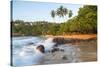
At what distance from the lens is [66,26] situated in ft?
7.69

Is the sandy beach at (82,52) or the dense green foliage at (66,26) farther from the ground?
the dense green foliage at (66,26)

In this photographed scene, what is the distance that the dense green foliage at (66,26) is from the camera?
218 centimetres

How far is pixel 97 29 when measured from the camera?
8.14 ft

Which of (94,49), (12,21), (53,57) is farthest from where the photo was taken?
(94,49)

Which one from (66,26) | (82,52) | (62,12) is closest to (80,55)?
(82,52)

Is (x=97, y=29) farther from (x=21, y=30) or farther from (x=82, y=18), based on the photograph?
(x=21, y=30)

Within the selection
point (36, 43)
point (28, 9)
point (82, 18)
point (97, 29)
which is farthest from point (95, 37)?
point (28, 9)

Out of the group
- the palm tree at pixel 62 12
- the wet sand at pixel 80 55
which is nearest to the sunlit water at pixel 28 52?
the wet sand at pixel 80 55

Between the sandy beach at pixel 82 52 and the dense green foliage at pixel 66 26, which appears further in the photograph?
the sandy beach at pixel 82 52

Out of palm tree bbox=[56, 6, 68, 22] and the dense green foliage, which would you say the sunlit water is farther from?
palm tree bbox=[56, 6, 68, 22]

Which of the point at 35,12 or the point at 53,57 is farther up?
the point at 35,12

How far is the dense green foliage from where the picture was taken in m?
2.18

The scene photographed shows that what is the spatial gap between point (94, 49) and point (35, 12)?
0.92 m

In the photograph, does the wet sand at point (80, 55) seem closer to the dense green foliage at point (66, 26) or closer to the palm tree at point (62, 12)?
the dense green foliage at point (66, 26)
